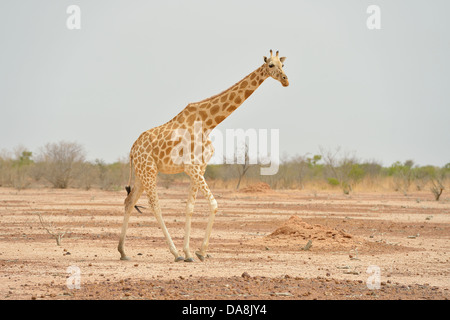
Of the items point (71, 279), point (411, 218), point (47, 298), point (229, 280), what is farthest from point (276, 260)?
point (411, 218)

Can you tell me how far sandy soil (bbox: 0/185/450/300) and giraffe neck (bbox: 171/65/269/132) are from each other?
2605 mm

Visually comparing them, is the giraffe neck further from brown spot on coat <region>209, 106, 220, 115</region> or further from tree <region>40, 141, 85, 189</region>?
tree <region>40, 141, 85, 189</region>

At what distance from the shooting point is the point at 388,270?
35.9 ft

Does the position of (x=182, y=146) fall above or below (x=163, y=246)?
above

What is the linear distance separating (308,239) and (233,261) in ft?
11.8

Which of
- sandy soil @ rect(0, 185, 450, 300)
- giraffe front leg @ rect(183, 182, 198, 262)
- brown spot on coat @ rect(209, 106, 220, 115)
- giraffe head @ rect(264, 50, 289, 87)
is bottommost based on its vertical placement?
sandy soil @ rect(0, 185, 450, 300)

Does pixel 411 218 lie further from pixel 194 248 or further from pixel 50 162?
pixel 50 162

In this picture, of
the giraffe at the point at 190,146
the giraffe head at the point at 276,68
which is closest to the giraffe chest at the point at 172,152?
the giraffe at the point at 190,146

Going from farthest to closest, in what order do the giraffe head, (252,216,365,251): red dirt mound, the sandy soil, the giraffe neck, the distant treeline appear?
the distant treeline, (252,216,365,251): red dirt mound, the giraffe neck, the giraffe head, the sandy soil

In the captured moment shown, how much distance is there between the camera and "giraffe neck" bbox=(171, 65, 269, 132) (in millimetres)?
12009

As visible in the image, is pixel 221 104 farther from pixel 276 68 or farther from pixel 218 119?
pixel 276 68

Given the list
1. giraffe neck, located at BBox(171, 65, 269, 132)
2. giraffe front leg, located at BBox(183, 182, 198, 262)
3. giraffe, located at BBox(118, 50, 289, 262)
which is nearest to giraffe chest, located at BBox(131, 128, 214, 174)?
giraffe, located at BBox(118, 50, 289, 262)

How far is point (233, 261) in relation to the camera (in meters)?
11.7
